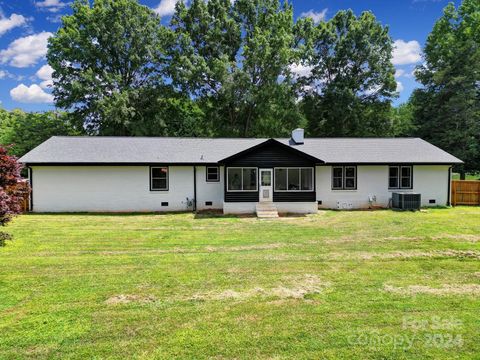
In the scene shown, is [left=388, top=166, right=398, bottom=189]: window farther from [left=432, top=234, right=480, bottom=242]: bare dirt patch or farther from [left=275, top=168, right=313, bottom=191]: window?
[left=432, top=234, right=480, bottom=242]: bare dirt patch

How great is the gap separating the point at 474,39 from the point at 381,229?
30.8 m

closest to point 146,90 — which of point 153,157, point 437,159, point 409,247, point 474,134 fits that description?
point 153,157

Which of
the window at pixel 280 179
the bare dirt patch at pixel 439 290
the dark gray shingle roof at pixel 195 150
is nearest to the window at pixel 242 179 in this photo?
the window at pixel 280 179

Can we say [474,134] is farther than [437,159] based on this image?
Yes

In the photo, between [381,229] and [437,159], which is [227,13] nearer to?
[437,159]

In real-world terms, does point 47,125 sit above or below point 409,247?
above

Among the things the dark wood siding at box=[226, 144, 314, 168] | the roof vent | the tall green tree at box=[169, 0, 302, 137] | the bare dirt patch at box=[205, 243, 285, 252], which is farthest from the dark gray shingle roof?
the tall green tree at box=[169, 0, 302, 137]

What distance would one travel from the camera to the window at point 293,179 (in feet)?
51.7

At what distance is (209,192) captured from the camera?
1650 cm

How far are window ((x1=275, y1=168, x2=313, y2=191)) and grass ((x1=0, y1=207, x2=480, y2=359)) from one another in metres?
5.42

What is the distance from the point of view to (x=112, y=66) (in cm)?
2936

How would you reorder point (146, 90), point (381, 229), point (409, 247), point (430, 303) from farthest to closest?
point (146, 90)
point (381, 229)
point (409, 247)
point (430, 303)

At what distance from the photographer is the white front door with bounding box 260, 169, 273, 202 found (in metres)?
15.7

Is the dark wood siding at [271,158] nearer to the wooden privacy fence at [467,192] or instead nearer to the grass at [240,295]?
the grass at [240,295]
